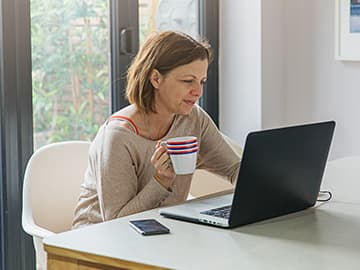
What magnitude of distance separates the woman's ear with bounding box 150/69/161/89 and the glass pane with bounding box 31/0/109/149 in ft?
2.58

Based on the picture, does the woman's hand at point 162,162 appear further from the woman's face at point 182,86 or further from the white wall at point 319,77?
the white wall at point 319,77

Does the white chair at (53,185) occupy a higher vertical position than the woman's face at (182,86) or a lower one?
lower

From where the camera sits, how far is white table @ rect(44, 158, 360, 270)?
4.70ft

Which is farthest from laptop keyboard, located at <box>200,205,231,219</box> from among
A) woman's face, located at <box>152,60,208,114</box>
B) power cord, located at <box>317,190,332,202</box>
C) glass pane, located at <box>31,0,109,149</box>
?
glass pane, located at <box>31,0,109,149</box>

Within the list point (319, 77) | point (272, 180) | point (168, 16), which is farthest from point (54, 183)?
point (319, 77)

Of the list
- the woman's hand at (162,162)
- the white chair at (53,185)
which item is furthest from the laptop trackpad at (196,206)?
the white chair at (53,185)

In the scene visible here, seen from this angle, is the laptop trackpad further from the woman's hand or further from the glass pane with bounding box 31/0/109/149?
the glass pane with bounding box 31/0/109/149

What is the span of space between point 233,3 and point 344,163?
1.40 m

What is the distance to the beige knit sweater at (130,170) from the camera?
2.03 metres

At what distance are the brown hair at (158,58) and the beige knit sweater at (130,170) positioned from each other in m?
0.13

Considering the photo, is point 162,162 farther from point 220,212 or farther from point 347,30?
point 347,30

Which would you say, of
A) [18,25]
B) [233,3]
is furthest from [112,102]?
[233,3]

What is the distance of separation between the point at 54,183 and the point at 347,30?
182 centimetres

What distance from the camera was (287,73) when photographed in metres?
3.83
